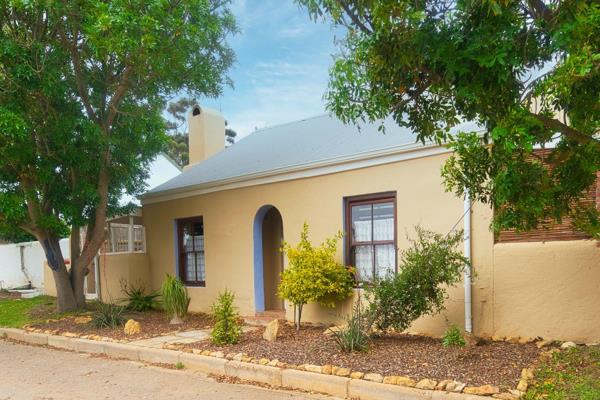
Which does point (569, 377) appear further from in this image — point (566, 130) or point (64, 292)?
point (64, 292)

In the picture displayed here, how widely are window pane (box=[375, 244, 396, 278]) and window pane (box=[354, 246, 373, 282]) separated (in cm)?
14

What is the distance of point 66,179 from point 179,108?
3644 cm

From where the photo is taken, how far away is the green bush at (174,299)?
10.4m

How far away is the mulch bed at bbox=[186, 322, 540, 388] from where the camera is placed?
5.81m

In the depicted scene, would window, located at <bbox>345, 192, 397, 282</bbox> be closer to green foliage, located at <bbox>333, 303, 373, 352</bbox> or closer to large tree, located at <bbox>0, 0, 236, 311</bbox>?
green foliage, located at <bbox>333, 303, 373, 352</bbox>

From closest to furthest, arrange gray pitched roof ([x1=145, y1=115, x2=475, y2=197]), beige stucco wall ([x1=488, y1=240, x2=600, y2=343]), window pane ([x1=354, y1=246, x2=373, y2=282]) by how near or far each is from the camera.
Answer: beige stucco wall ([x1=488, y1=240, x2=600, y2=343]), window pane ([x1=354, y1=246, x2=373, y2=282]), gray pitched roof ([x1=145, y1=115, x2=475, y2=197])

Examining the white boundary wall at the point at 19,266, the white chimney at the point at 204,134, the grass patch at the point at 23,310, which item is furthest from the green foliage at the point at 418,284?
the white boundary wall at the point at 19,266

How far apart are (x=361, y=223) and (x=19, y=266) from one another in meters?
13.7

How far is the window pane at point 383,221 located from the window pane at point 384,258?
0.17 metres

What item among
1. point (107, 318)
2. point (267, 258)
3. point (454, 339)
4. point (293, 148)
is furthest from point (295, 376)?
point (293, 148)

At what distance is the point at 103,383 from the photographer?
6.80 metres

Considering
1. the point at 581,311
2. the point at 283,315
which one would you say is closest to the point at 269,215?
the point at 283,315

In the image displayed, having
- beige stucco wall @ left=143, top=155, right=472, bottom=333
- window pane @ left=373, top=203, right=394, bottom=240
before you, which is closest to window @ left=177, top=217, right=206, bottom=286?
beige stucco wall @ left=143, top=155, right=472, bottom=333

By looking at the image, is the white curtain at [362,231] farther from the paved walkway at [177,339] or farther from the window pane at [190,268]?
the window pane at [190,268]
